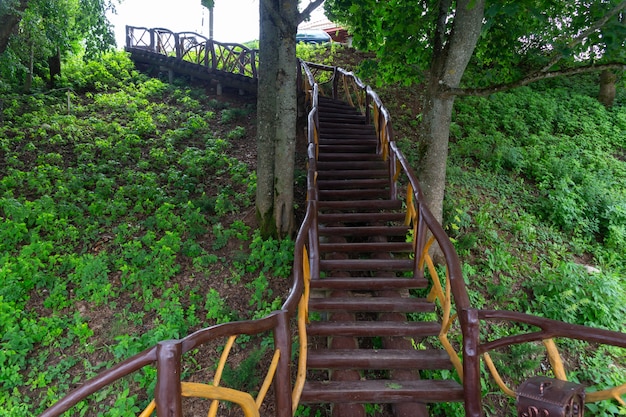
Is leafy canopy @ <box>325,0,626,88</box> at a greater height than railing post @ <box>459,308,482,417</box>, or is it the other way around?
leafy canopy @ <box>325,0,626,88</box>

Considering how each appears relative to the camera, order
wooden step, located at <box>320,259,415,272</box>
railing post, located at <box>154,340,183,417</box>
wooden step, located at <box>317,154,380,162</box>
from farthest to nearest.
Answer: wooden step, located at <box>317,154,380,162</box>, wooden step, located at <box>320,259,415,272</box>, railing post, located at <box>154,340,183,417</box>

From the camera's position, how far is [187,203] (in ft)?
22.2

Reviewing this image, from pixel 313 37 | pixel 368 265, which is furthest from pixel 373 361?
pixel 313 37

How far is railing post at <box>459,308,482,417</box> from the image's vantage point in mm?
2756

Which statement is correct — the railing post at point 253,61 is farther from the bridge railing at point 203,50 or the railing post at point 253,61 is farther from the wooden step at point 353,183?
the wooden step at point 353,183

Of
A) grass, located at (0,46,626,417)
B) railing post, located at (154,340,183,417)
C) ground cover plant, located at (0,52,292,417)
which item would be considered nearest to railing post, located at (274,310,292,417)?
railing post, located at (154,340,183,417)

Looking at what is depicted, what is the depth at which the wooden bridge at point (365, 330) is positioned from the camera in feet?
6.73

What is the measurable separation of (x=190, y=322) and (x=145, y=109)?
845cm

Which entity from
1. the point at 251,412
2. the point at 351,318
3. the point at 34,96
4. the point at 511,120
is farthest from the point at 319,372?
the point at 34,96

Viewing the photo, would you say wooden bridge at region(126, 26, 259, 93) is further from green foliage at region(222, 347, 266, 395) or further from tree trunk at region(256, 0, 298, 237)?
green foliage at region(222, 347, 266, 395)

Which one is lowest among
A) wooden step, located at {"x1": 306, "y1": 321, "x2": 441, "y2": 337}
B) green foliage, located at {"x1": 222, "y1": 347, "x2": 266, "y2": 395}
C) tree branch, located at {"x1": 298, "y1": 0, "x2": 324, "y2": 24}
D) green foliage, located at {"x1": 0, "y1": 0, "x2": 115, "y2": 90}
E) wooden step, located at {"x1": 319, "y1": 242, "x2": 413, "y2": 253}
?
green foliage, located at {"x1": 222, "y1": 347, "x2": 266, "y2": 395}

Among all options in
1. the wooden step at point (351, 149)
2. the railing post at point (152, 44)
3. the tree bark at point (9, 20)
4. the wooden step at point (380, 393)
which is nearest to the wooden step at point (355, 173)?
the wooden step at point (351, 149)

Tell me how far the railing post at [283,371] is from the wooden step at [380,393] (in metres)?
0.71

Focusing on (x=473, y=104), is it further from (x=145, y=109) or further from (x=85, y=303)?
(x=85, y=303)
